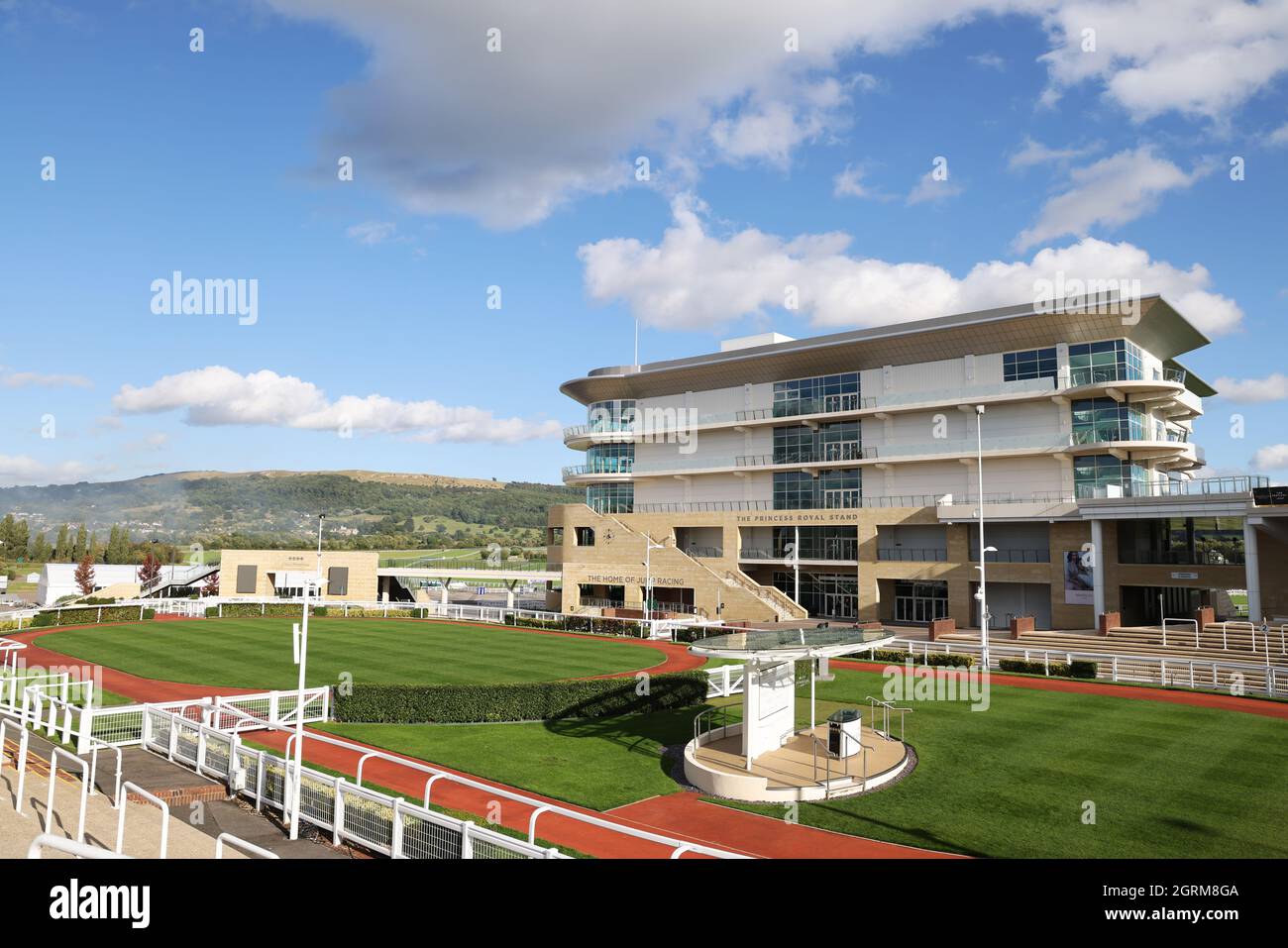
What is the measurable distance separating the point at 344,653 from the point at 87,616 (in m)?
23.9

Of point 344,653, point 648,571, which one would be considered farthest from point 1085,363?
point 344,653

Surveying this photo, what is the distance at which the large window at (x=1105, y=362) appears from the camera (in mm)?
47562

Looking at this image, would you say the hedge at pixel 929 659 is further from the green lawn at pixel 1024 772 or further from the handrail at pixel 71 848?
the handrail at pixel 71 848

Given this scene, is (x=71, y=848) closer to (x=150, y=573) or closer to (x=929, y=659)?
(x=929, y=659)

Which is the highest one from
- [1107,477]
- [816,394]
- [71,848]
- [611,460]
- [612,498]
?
[816,394]

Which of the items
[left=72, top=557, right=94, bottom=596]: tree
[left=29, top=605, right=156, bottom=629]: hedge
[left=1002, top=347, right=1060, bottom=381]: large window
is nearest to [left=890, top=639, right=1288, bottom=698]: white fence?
[left=1002, top=347, right=1060, bottom=381]: large window

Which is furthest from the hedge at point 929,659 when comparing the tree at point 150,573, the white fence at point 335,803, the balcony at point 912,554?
the tree at point 150,573

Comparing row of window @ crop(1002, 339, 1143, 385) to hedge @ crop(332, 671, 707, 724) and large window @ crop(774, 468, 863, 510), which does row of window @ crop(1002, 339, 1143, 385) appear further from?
hedge @ crop(332, 671, 707, 724)

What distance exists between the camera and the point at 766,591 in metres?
57.0

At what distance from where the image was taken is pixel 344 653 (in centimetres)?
3800

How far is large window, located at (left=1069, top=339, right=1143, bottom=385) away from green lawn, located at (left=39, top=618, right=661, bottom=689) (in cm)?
3106

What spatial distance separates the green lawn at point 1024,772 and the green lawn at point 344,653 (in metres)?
8.88

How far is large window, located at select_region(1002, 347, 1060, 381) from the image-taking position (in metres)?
50.1
